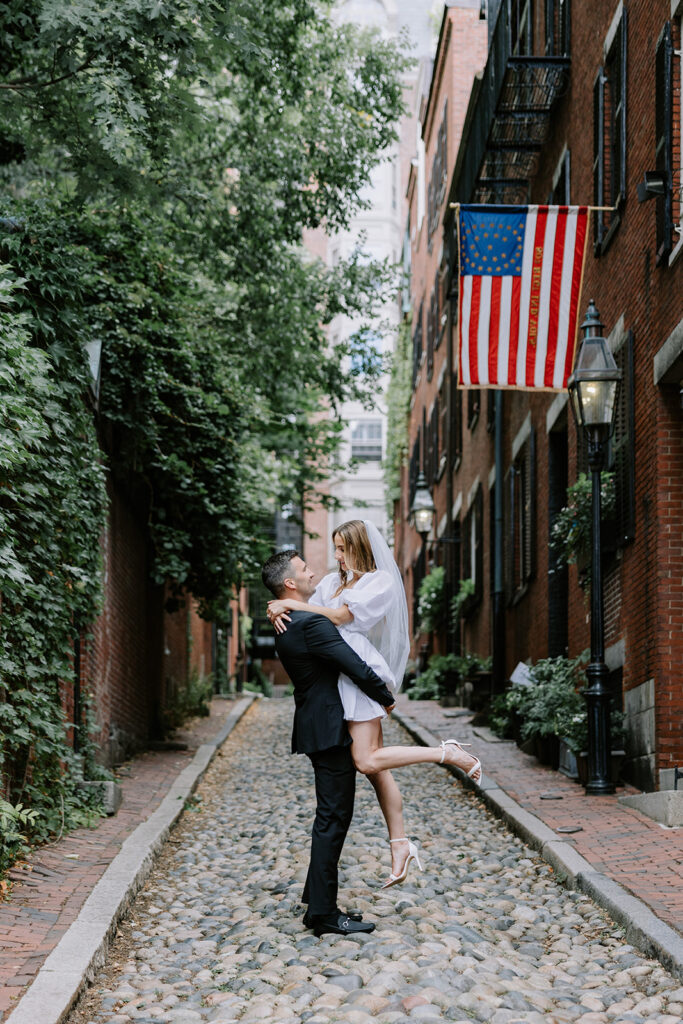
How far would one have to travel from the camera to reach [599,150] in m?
11.8

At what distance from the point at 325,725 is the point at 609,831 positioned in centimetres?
310

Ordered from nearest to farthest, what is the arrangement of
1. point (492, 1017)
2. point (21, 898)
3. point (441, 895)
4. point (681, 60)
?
point (492, 1017), point (21, 898), point (441, 895), point (681, 60)

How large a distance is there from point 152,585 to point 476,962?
11557 millimetres

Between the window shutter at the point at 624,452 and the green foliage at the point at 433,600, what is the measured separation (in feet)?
46.1

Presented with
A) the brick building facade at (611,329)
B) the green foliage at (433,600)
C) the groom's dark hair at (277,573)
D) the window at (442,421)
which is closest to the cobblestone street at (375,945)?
the groom's dark hair at (277,573)

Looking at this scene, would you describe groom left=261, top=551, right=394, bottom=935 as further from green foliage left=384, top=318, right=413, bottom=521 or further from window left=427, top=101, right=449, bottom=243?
green foliage left=384, top=318, right=413, bottom=521

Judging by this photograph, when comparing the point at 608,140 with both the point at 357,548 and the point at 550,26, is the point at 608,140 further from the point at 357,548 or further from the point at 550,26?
the point at 357,548

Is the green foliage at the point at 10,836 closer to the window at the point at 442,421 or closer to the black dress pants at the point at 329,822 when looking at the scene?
the black dress pants at the point at 329,822

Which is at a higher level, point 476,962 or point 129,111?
point 129,111

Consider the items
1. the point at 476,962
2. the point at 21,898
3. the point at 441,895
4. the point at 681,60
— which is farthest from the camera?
the point at 681,60

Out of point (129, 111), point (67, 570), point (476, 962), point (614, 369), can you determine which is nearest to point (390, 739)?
point (614, 369)

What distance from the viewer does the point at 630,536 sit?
10.4 meters

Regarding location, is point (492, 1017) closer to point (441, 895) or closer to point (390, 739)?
point (441, 895)

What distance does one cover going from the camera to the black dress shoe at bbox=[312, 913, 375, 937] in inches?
236
